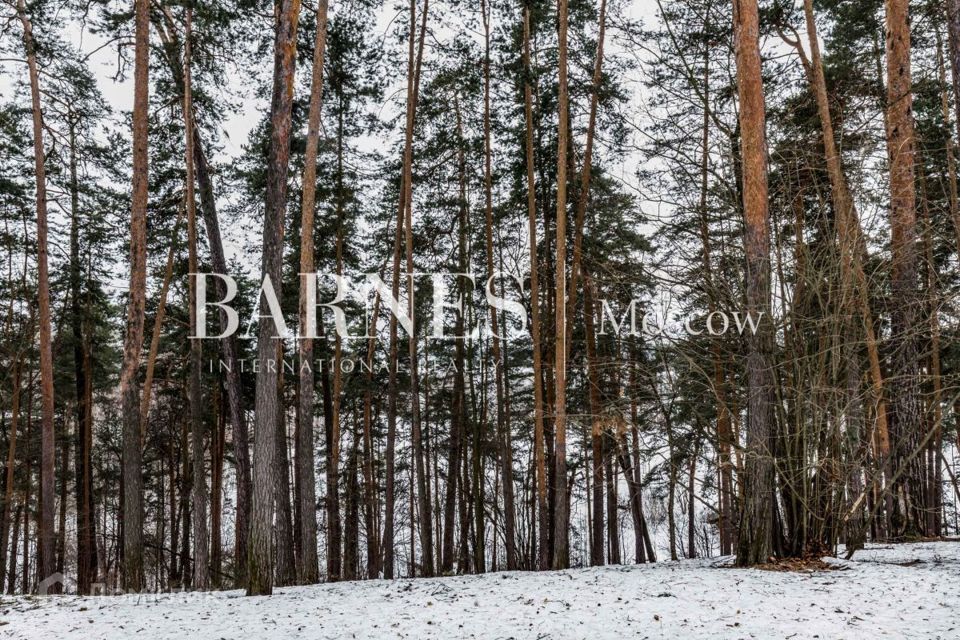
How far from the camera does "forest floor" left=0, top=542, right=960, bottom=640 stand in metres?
4.02

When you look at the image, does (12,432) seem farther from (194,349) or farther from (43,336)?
(194,349)

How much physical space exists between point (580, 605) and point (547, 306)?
8.44m

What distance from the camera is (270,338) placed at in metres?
6.31

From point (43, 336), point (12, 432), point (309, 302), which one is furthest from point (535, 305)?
point (12, 432)

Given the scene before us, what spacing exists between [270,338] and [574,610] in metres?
3.87

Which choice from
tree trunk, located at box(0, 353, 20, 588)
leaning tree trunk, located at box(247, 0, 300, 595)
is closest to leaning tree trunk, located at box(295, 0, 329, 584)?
leaning tree trunk, located at box(247, 0, 300, 595)

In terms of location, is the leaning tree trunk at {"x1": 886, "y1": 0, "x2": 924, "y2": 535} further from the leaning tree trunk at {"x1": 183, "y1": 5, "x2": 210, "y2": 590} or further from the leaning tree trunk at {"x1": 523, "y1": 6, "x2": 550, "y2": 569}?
the leaning tree trunk at {"x1": 183, "y1": 5, "x2": 210, "y2": 590}

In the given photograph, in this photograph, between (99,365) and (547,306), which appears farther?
(99,365)

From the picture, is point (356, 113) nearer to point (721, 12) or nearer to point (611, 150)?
point (611, 150)

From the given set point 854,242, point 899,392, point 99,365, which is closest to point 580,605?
point 854,242

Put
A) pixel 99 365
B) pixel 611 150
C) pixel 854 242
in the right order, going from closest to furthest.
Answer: pixel 854 242
pixel 611 150
pixel 99 365

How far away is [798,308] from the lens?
6562mm

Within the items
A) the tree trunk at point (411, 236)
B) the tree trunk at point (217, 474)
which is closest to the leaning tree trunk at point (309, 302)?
the tree trunk at point (411, 236)

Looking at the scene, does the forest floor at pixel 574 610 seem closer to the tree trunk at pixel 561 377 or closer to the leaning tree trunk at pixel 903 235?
the leaning tree trunk at pixel 903 235
